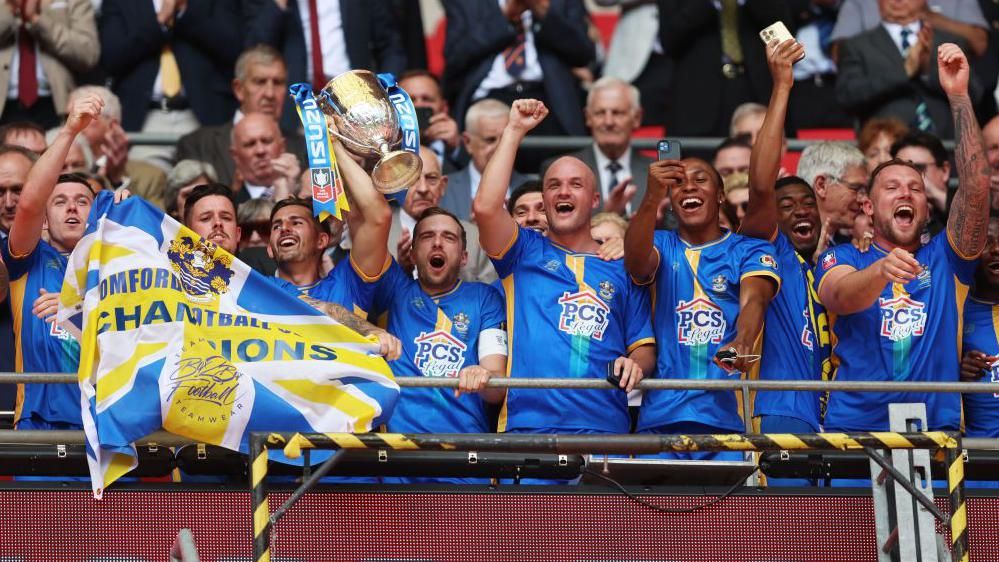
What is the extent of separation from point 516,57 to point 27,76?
3.54 m

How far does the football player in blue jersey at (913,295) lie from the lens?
8.87m

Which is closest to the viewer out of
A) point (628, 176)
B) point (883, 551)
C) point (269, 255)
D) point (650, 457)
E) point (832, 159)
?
point (883, 551)

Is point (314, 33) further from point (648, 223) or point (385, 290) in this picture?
point (648, 223)

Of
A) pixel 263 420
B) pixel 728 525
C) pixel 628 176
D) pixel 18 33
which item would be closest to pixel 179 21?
pixel 18 33

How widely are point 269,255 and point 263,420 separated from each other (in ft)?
6.56

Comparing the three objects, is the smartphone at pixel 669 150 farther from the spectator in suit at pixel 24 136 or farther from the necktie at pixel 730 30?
the necktie at pixel 730 30

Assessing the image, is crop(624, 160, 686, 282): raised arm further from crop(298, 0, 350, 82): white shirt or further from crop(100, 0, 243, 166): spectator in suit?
crop(100, 0, 243, 166): spectator in suit

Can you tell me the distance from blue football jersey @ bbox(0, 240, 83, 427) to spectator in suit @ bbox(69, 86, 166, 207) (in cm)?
240

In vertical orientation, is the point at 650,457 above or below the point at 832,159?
below

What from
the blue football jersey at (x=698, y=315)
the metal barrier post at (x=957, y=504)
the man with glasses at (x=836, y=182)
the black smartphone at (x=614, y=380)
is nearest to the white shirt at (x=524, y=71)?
the man with glasses at (x=836, y=182)

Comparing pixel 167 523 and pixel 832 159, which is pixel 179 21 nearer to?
pixel 832 159

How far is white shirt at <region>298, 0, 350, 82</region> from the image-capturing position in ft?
43.3

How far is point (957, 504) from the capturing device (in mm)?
7414

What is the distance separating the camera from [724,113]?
531 inches
